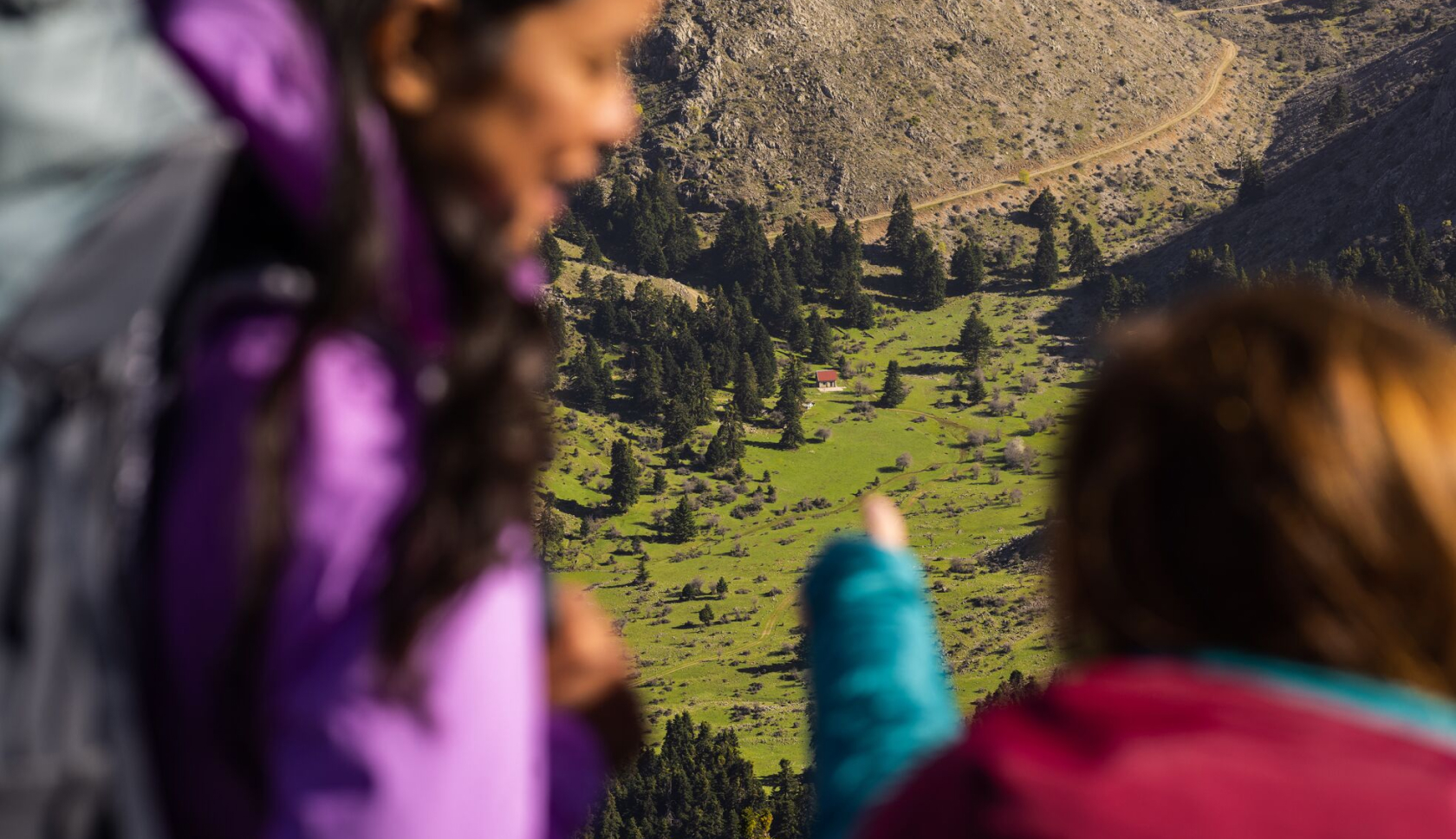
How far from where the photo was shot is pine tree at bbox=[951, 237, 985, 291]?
5984 inches

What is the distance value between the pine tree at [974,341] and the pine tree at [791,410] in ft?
56.6

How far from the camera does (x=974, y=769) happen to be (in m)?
1.88

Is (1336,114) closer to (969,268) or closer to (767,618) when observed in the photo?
(969,268)

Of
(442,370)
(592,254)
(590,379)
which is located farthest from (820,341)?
(442,370)

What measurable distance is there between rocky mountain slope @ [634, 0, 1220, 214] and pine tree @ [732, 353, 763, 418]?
3198 centimetres

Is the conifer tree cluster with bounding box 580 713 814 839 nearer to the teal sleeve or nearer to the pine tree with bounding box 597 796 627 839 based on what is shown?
the pine tree with bounding box 597 796 627 839

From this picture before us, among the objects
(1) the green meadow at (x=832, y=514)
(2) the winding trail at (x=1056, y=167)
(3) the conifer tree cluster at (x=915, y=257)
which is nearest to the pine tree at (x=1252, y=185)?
(2) the winding trail at (x=1056, y=167)

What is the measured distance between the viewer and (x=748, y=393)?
142 metres

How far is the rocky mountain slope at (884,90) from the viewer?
554 ft

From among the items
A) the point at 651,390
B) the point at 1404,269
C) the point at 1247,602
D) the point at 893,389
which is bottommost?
the point at 1247,602

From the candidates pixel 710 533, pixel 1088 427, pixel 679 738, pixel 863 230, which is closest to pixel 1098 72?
pixel 863 230

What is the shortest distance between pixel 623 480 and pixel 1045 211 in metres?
63.8

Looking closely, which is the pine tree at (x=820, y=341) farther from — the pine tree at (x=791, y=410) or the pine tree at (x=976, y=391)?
the pine tree at (x=976, y=391)

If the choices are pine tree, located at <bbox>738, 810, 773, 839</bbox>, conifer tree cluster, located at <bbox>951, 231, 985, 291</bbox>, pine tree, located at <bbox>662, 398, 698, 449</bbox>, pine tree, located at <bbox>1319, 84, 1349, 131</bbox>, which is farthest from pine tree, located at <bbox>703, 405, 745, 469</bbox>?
pine tree, located at <bbox>1319, 84, 1349, 131</bbox>
